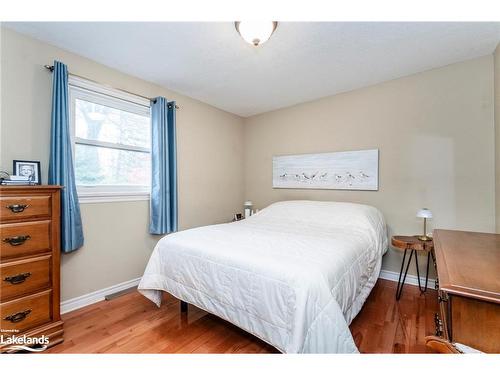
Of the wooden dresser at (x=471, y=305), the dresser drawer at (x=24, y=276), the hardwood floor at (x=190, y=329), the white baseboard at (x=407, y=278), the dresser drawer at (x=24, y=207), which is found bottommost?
the hardwood floor at (x=190, y=329)

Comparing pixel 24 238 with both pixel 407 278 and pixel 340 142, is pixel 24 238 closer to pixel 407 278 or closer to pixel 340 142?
pixel 340 142

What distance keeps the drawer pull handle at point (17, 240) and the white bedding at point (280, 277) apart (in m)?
0.87

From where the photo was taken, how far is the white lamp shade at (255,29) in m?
1.65

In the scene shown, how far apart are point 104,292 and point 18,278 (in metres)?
1.01

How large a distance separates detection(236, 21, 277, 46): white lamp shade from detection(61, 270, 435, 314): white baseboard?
2797 millimetres

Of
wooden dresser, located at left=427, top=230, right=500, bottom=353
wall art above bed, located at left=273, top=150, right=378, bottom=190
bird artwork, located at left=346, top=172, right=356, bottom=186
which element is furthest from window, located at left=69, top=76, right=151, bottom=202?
wooden dresser, located at left=427, top=230, right=500, bottom=353

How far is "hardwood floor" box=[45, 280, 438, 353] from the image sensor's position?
5.34 ft

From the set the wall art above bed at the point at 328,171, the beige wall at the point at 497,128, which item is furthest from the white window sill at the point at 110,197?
the beige wall at the point at 497,128

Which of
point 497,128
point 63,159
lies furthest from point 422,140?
point 63,159

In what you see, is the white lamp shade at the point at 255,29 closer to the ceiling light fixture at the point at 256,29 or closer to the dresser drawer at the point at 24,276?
the ceiling light fixture at the point at 256,29

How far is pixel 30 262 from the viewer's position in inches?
63.0

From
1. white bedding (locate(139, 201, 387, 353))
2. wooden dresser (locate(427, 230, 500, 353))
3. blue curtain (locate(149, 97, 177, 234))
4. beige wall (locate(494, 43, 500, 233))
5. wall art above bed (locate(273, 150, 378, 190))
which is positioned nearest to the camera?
wooden dresser (locate(427, 230, 500, 353))

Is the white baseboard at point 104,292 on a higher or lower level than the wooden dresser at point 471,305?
lower

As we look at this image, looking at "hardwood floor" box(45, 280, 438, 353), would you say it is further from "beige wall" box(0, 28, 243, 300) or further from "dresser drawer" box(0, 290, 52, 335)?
"beige wall" box(0, 28, 243, 300)
